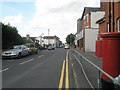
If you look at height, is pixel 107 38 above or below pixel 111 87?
above

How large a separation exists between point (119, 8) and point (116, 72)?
565 inches

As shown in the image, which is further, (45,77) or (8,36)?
(8,36)

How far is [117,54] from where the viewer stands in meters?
5.12

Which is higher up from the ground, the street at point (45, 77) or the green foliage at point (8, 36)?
the green foliage at point (8, 36)

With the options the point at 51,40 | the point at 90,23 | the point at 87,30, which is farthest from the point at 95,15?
the point at 51,40

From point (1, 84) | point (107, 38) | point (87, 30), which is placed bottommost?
point (1, 84)

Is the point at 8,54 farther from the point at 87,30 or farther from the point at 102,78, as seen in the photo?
the point at 87,30

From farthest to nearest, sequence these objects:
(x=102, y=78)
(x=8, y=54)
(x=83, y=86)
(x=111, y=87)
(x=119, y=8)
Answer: (x=8, y=54) < (x=119, y=8) < (x=83, y=86) < (x=102, y=78) < (x=111, y=87)

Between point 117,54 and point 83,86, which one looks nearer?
point 117,54

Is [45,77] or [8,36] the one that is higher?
[8,36]

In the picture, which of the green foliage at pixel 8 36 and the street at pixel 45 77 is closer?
the street at pixel 45 77

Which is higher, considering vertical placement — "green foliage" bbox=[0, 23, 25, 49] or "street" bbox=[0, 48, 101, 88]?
"green foliage" bbox=[0, 23, 25, 49]

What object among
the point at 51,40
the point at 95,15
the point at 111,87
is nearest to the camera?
the point at 111,87

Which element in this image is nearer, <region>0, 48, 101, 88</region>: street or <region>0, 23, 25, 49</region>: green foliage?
<region>0, 48, 101, 88</region>: street
